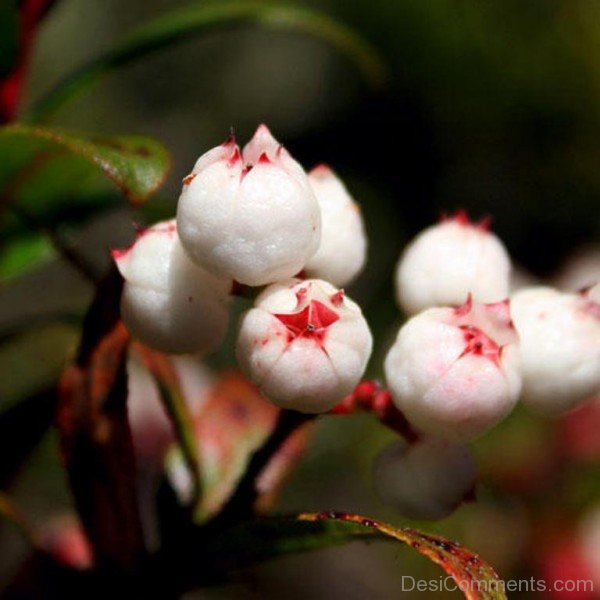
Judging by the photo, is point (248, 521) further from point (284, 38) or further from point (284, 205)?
point (284, 38)

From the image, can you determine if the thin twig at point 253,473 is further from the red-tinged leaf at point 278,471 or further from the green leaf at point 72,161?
the green leaf at point 72,161

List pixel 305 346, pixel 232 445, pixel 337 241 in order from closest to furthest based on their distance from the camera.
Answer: pixel 305 346
pixel 337 241
pixel 232 445

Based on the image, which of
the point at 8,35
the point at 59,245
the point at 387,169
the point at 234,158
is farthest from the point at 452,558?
the point at 387,169

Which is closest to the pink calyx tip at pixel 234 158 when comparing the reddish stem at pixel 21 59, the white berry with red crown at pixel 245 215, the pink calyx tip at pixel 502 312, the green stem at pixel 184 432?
the white berry with red crown at pixel 245 215

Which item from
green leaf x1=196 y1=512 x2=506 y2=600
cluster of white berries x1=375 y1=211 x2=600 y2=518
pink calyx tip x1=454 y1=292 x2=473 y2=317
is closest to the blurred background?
green leaf x1=196 y1=512 x2=506 y2=600

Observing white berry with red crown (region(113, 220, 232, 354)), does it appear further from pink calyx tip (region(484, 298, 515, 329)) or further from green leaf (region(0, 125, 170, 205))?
pink calyx tip (region(484, 298, 515, 329))

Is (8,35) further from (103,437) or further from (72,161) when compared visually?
(103,437)

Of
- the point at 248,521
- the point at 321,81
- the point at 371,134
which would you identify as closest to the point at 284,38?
the point at 321,81
